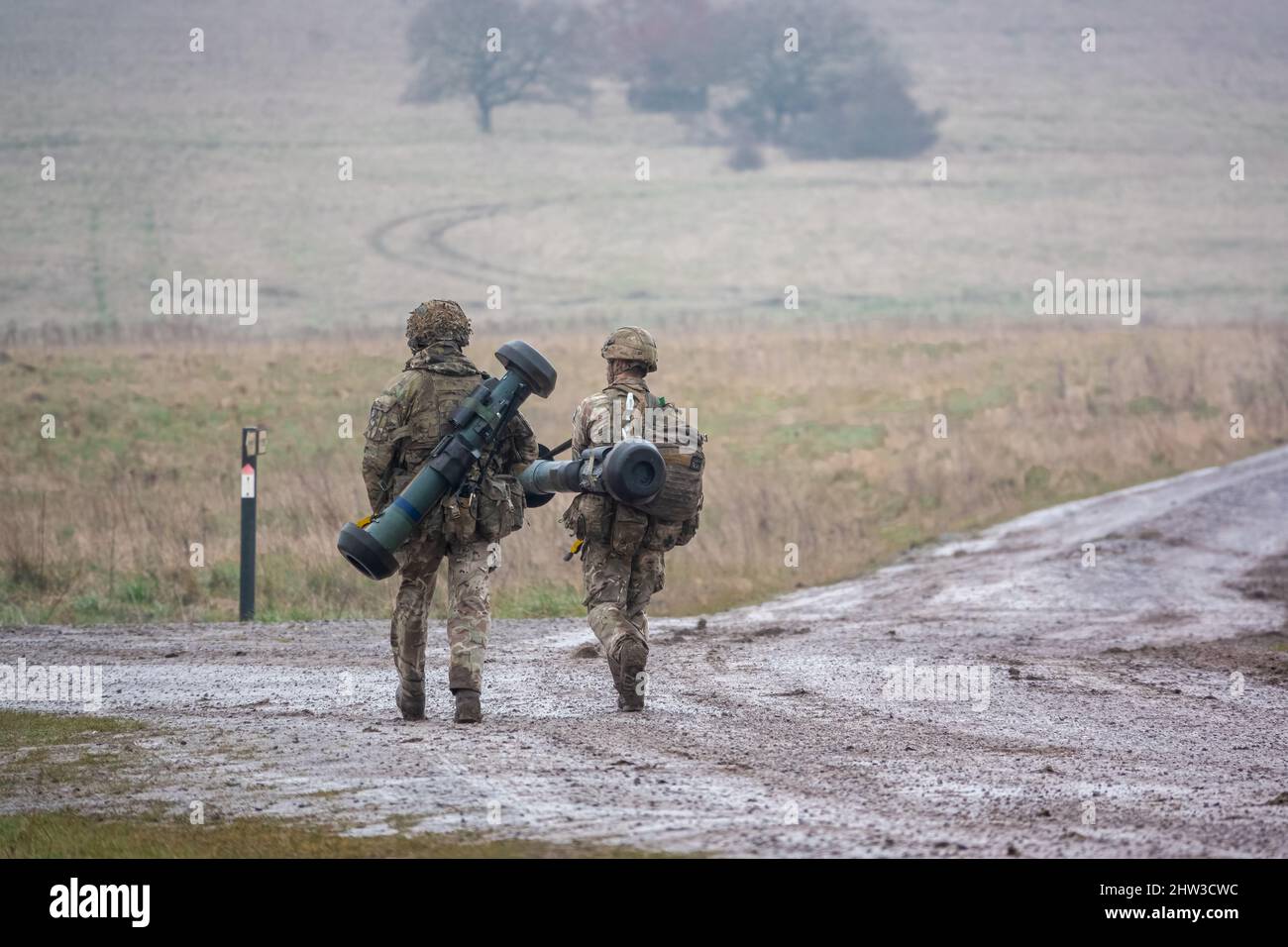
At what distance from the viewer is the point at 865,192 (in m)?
70.4

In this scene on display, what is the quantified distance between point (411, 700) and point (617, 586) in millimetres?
1244

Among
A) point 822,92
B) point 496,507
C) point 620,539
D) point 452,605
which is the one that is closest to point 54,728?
point 452,605

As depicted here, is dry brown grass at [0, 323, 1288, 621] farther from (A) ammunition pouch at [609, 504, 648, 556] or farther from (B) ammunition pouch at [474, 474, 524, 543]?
(B) ammunition pouch at [474, 474, 524, 543]

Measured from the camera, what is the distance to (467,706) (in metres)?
8.81

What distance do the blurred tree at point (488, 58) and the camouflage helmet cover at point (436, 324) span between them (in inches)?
2763

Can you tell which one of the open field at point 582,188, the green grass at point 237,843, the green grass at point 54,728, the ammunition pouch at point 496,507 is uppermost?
the open field at point 582,188

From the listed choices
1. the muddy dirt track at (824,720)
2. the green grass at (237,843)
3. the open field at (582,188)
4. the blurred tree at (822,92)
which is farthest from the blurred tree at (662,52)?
the green grass at (237,843)

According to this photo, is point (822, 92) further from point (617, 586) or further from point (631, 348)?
point (617, 586)

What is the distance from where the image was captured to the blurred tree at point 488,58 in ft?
267

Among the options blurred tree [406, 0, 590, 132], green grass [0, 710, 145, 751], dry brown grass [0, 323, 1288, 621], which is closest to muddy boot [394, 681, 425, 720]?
green grass [0, 710, 145, 751]

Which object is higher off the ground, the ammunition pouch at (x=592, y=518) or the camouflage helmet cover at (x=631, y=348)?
the camouflage helmet cover at (x=631, y=348)

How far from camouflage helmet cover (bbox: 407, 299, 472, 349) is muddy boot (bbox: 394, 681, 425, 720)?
174 centimetres

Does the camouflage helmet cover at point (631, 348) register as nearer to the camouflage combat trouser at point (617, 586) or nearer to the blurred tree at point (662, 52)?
the camouflage combat trouser at point (617, 586)

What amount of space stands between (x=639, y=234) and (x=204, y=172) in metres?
16.5
